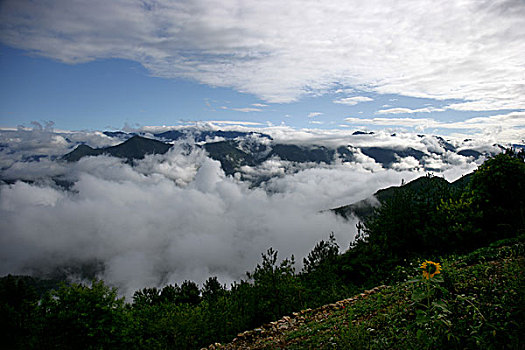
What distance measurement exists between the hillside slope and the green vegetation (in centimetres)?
4

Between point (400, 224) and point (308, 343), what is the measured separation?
22.9 metres

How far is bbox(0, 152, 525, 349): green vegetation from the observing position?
653 centimetres

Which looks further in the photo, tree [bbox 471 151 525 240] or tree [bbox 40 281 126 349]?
tree [bbox 471 151 525 240]

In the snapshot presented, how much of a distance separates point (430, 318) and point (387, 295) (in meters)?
6.23

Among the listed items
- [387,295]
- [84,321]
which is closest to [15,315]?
[84,321]

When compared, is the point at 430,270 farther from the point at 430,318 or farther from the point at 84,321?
the point at 84,321

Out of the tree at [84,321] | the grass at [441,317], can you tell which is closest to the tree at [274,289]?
the grass at [441,317]

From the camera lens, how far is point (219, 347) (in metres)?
11.5

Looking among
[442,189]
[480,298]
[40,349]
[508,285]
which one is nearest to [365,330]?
[480,298]

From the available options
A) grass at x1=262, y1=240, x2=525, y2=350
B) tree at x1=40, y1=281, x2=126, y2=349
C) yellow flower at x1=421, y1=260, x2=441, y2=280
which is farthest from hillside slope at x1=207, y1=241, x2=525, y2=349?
tree at x1=40, y1=281, x2=126, y2=349

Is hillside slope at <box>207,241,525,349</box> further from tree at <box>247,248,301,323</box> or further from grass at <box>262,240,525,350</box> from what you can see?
tree at <box>247,248,301,323</box>

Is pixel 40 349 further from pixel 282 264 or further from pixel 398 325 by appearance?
pixel 398 325

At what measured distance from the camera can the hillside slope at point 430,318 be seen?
5.72 metres

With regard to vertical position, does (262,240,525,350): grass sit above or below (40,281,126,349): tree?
above
